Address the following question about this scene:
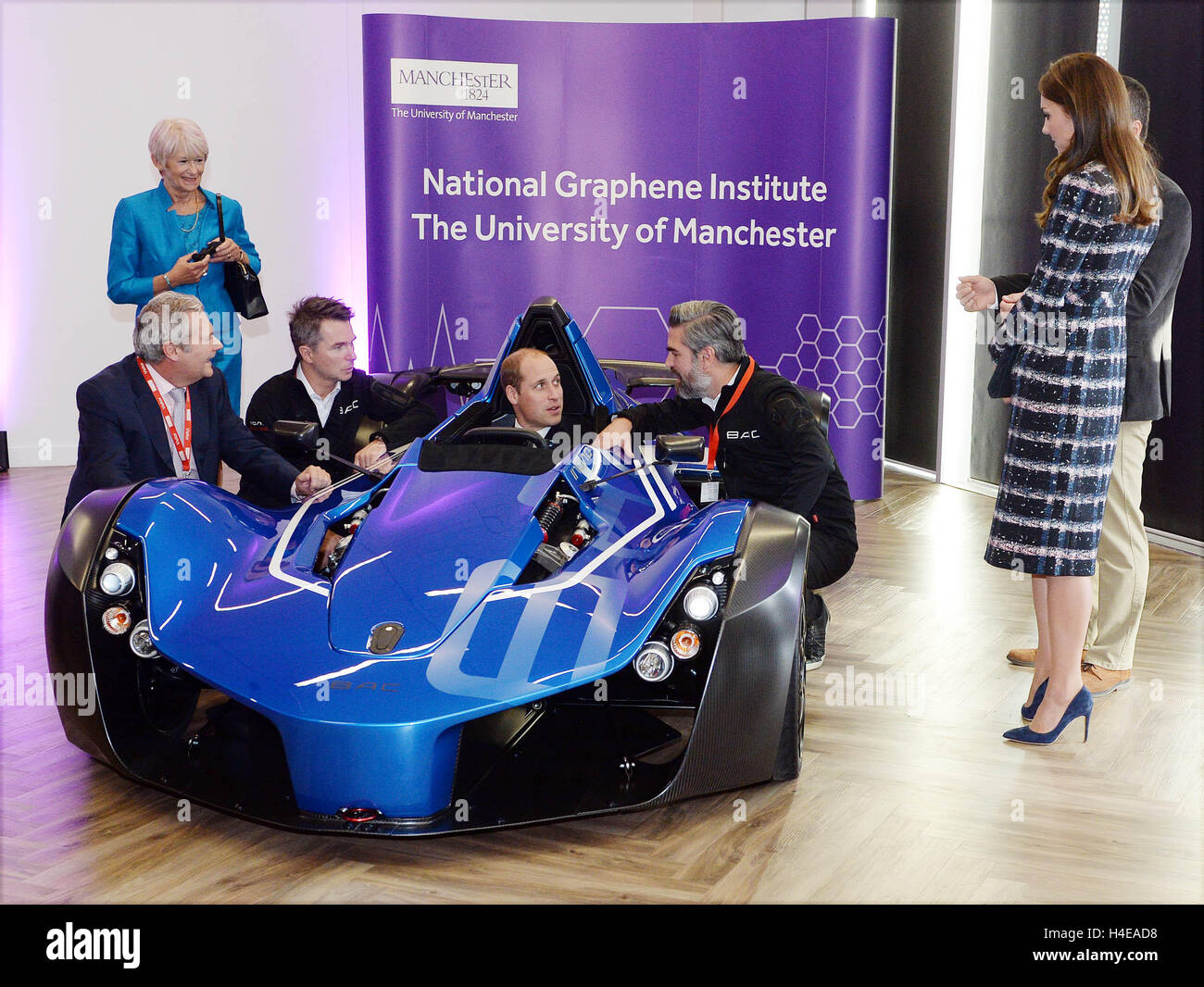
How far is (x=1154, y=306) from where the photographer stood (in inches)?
144

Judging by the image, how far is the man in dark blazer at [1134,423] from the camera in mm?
3645

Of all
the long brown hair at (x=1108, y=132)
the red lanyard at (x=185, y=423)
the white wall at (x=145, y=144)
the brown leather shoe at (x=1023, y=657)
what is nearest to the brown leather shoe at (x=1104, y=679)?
the brown leather shoe at (x=1023, y=657)

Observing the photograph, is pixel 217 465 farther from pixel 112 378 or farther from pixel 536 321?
pixel 536 321

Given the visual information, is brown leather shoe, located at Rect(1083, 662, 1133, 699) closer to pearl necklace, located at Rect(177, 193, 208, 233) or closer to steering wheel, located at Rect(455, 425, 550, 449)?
steering wheel, located at Rect(455, 425, 550, 449)

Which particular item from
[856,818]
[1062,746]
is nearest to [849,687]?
[1062,746]

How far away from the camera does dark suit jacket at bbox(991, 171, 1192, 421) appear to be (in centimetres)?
364

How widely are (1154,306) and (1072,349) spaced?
0.62m

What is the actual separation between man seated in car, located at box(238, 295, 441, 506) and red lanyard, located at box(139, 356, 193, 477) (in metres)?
0.41

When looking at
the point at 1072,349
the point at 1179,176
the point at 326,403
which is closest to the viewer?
the point at 1072,349

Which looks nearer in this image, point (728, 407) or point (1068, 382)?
point (1068, 382)

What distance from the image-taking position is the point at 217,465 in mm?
4176

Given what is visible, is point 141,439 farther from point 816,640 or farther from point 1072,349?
point 1072,349

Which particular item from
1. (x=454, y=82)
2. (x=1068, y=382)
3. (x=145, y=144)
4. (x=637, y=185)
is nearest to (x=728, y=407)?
(x=1068, y=382)

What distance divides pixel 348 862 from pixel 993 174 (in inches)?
251
